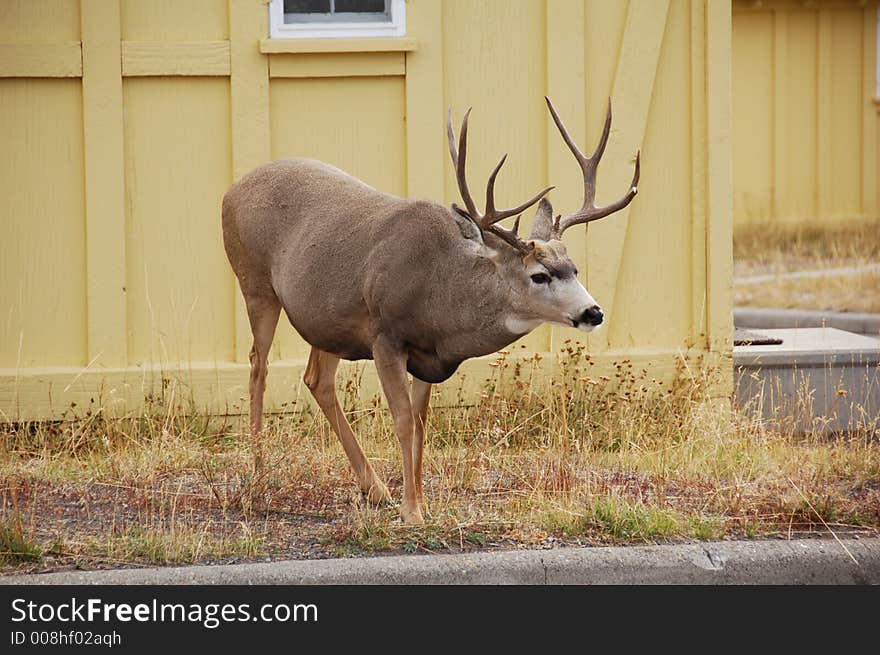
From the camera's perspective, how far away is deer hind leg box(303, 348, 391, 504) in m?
6.58

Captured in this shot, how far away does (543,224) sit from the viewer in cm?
593

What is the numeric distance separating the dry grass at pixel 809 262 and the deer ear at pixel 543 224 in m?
7.00

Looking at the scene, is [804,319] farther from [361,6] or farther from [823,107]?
[823,107]

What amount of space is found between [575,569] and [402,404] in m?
1.05

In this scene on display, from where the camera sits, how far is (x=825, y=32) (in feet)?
59.4

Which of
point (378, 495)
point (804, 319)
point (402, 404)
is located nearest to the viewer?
point (402, 404)

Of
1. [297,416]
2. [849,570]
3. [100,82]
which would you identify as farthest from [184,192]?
[849,570]

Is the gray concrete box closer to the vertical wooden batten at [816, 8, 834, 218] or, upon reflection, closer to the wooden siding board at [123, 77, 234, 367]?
the wooden siding board at [123, 77, 234, 367]

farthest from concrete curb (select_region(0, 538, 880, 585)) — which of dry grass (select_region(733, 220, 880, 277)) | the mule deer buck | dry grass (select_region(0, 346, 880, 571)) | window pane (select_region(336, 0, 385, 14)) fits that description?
dry grass (select_region(733, 220, 880, 277))

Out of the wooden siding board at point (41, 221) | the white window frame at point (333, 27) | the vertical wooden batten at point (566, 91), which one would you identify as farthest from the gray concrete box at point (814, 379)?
the wooden siding board at point (41, 221)

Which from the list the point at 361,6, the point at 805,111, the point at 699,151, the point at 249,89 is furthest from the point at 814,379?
the point at 805,111

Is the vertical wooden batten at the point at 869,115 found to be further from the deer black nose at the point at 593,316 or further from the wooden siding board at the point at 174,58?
the deer black nose at the point at 593,316

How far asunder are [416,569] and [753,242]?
12.0 m
